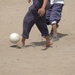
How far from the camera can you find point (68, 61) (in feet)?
21.7

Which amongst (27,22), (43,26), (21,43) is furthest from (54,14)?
(21,43)

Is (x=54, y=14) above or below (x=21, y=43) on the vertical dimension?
above

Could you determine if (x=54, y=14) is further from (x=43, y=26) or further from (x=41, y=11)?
(x=41, y=11)

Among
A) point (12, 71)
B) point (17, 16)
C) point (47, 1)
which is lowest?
point (17, 16)

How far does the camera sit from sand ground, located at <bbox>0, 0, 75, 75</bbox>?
6.15m

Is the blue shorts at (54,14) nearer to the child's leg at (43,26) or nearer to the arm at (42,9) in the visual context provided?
the child's leg at (43,26)

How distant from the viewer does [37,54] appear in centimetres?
717

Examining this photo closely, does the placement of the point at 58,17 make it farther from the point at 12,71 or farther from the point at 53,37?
the point at 12,71

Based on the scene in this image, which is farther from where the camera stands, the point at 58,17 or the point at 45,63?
the point at 58,17

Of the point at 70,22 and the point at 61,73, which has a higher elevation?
the point at 61,73

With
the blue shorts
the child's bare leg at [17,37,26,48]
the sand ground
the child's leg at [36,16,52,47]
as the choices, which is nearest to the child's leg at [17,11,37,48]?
the child's bare leg at [17,37,26,48]

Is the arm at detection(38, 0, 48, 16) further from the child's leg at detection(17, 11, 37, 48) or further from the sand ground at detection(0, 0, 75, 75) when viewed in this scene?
the sand ground at detection(0, 0, 75, 75)

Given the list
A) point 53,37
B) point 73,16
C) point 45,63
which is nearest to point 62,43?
point 53,37

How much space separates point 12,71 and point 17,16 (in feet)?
17.0
